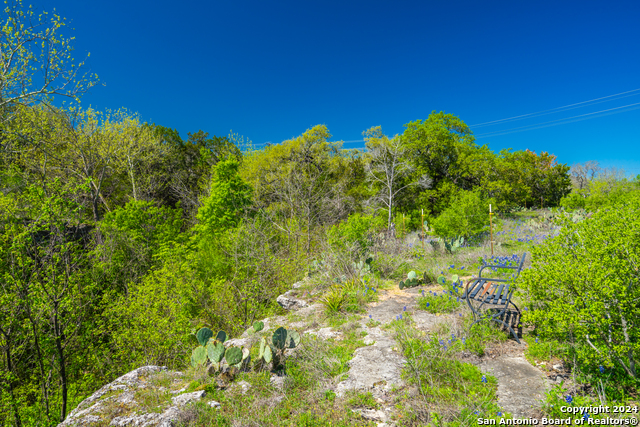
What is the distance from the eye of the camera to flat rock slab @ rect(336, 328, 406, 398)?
2934 mm

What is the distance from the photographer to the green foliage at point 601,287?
2203mm

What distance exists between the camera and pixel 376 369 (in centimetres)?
321

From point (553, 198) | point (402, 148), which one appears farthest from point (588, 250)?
point (553, 198)

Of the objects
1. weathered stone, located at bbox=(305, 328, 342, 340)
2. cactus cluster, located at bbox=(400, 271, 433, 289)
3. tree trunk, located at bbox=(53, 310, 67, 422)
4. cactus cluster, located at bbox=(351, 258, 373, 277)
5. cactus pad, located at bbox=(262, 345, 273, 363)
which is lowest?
tree trunk, located at bbox=(53, 310, 67, 422)

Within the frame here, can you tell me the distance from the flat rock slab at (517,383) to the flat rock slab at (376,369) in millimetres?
876

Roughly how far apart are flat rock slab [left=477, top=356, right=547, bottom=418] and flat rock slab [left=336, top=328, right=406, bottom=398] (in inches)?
34.5

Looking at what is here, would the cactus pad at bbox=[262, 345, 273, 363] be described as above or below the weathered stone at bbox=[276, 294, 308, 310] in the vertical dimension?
above

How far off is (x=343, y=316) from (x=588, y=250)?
11.3 ft

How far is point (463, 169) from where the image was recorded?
21453 mm

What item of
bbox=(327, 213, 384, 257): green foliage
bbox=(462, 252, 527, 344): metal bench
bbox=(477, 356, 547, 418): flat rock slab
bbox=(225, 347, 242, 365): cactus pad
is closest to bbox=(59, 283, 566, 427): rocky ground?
bbox=(477, 356, 547, 418): flat rock slab

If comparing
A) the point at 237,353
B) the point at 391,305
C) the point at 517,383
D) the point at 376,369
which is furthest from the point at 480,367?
the point at 237,353

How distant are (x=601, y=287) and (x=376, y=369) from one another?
215cm

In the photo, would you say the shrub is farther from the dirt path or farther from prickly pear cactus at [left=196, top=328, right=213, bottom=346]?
prickly pear cactus at [left=196, top=328, right=213, bottom=346]

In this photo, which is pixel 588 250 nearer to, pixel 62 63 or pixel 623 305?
pixel 623 305
